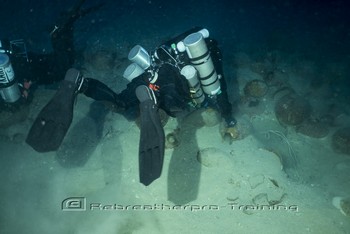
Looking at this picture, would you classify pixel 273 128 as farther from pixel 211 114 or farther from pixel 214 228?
pixel 214 228

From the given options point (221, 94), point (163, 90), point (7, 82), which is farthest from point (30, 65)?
point (221, 94)

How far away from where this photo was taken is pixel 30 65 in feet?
24.9

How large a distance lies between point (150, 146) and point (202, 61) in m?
2.21

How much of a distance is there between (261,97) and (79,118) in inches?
204

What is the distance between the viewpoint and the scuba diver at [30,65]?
22.1ft

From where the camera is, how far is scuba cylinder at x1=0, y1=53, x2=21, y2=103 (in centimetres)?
626

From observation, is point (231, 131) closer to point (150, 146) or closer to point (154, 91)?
point (154, 91)

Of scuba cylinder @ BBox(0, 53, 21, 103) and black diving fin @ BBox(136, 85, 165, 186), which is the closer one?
black diving fin @ BBox(136, 85, 165, 186)

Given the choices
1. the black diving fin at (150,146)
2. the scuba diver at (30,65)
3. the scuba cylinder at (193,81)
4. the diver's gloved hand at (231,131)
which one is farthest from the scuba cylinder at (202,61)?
the scuba diver at (30,65)

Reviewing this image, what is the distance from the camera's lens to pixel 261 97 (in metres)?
7.95
